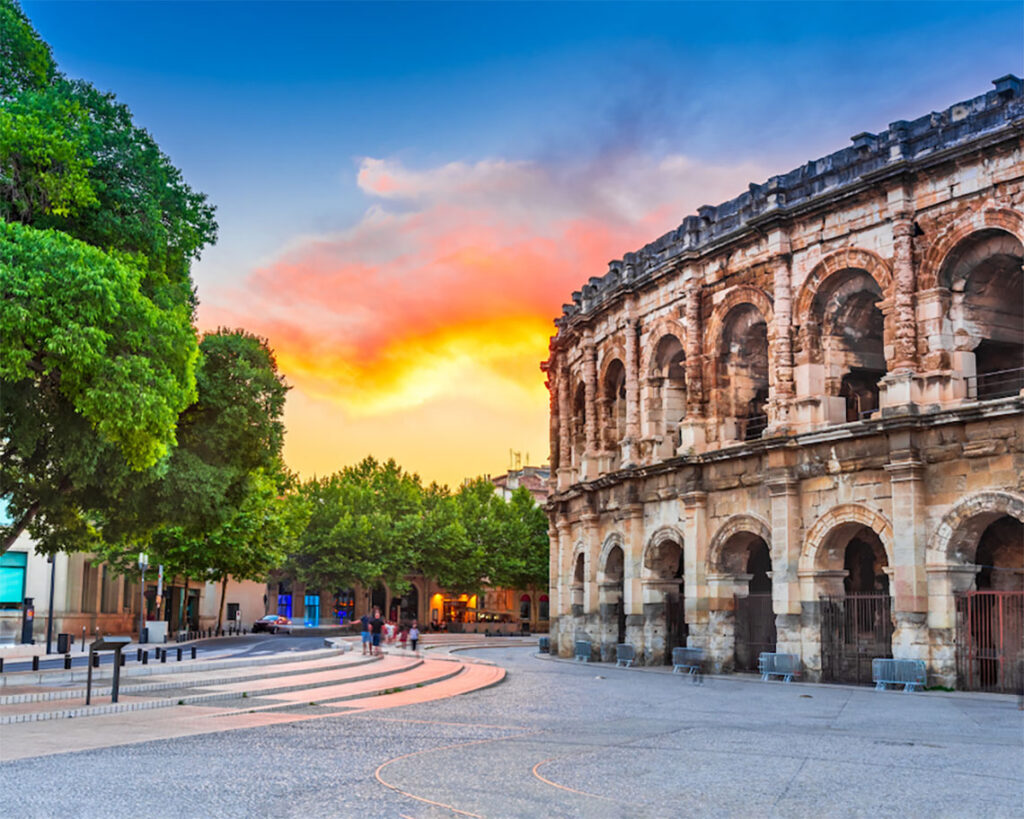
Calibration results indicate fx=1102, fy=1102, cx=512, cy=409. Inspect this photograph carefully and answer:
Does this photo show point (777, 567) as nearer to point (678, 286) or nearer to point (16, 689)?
point (678, 286)

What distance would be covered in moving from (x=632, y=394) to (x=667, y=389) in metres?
1.10

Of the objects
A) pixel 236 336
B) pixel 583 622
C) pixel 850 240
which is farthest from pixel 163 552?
pixel 850 240

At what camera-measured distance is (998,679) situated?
22.0m

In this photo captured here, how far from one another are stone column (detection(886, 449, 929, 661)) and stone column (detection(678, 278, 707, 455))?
22.0 ft

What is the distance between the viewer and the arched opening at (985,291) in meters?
22.8

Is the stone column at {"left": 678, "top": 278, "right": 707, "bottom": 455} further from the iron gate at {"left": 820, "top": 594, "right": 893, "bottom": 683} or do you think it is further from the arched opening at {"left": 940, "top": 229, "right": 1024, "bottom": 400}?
the arched opening at {"left": 940, "top": 229, "right": 1024, "bottom": 400}

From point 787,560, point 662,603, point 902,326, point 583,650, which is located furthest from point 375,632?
point 902,326

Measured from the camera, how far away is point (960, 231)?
891 inches

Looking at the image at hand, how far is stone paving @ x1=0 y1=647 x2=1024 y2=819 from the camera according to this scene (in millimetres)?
9133

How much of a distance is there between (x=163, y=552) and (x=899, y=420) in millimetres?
32491

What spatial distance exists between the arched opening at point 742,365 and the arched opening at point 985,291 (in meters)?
5.95

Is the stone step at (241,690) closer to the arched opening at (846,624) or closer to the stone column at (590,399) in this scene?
the arched opening at (846,624)

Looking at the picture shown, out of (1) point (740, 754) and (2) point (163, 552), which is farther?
(2) point (163, 552)

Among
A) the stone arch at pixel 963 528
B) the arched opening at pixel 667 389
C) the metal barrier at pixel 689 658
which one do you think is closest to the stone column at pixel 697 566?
the metal barrier at pixel 689 658
